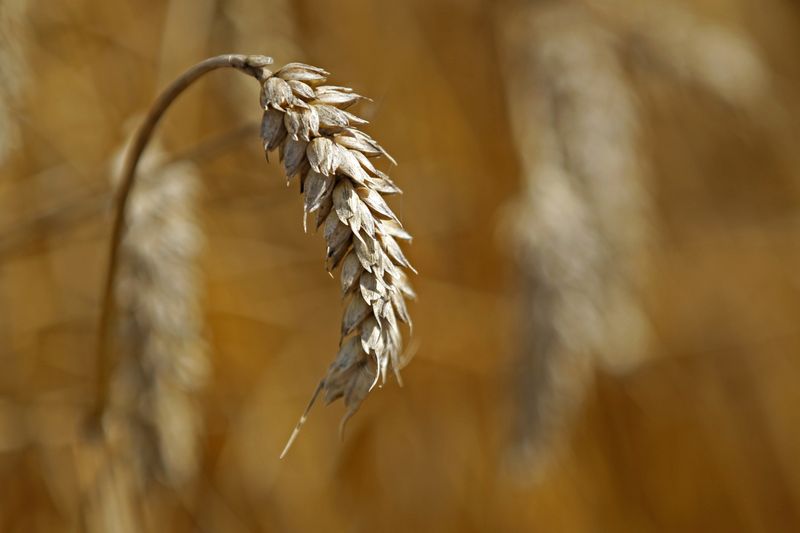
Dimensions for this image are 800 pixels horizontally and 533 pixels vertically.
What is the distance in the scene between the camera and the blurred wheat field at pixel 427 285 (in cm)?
115

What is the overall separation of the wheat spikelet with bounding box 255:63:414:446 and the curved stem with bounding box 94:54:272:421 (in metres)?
0.02

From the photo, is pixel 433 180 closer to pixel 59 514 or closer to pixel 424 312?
pixel 424 312

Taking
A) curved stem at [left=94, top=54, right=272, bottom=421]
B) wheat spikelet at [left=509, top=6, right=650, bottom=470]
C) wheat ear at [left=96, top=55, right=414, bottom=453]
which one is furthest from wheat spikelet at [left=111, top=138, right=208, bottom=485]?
wheat spikelet at [left=509, top=6, right=650, bottom=470]

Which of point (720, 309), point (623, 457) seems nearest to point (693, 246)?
point (720, 309)

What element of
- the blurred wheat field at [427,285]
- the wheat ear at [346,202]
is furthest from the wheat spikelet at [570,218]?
the wheat ear at [346,202]

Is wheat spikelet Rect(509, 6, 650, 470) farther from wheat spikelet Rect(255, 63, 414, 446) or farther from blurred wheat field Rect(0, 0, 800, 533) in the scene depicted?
wheat spikelet Rect(255, 63, 414, 446)

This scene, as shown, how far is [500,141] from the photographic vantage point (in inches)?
65.0

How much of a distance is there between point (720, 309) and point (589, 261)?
0.89 meters

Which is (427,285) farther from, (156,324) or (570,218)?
(156,324)

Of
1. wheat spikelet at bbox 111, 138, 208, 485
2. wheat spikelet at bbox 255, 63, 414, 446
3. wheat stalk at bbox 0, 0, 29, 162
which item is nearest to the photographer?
wheat spikelet at bbox 255, 63, 414, 446

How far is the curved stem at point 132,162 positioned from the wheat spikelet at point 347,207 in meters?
0.02

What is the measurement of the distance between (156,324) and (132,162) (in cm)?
25

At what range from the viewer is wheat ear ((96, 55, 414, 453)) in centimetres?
47

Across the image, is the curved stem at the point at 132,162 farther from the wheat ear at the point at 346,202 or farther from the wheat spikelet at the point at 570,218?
the wheat spikelet at the point at 570,218
